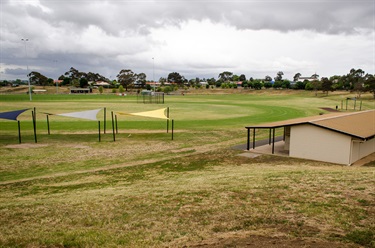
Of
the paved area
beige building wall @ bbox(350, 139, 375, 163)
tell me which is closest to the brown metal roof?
beige building wall @ bbox(350, 139, 375, 163)

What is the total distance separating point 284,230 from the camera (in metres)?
7.06

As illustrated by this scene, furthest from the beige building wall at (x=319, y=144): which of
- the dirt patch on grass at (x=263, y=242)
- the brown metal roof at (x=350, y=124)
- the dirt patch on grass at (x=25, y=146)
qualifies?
the dirt patch on grass at (x=25, y=146)

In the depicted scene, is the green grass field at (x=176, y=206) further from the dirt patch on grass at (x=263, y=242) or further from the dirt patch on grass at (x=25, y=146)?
the dirt patch on grass at (x=25, y=146)

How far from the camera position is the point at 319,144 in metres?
19.8

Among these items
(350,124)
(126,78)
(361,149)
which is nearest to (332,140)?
(361,149)

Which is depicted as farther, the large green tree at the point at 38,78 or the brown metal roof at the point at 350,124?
the large green tree at the point at 38,78

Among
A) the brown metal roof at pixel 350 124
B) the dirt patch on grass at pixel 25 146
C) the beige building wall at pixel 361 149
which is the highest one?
the brown metal roof at pixel 350 124

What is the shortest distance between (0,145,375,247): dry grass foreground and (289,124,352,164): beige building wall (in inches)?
294

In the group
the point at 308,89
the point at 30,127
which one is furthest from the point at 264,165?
the point at 308,89

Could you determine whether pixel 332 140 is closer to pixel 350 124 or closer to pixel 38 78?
pixel 350 124

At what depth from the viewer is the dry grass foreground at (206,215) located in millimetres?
6664

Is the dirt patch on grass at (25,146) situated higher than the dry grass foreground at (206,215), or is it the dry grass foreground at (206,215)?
→ the dry grass foreground at (206,215)

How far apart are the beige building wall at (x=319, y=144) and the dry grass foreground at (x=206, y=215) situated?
7466 millimetres

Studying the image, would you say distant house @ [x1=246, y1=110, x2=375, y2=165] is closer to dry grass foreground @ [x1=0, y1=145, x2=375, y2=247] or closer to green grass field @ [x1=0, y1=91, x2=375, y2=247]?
green grass field @ [x1=0, y1=91, x2=375, y2=247]
